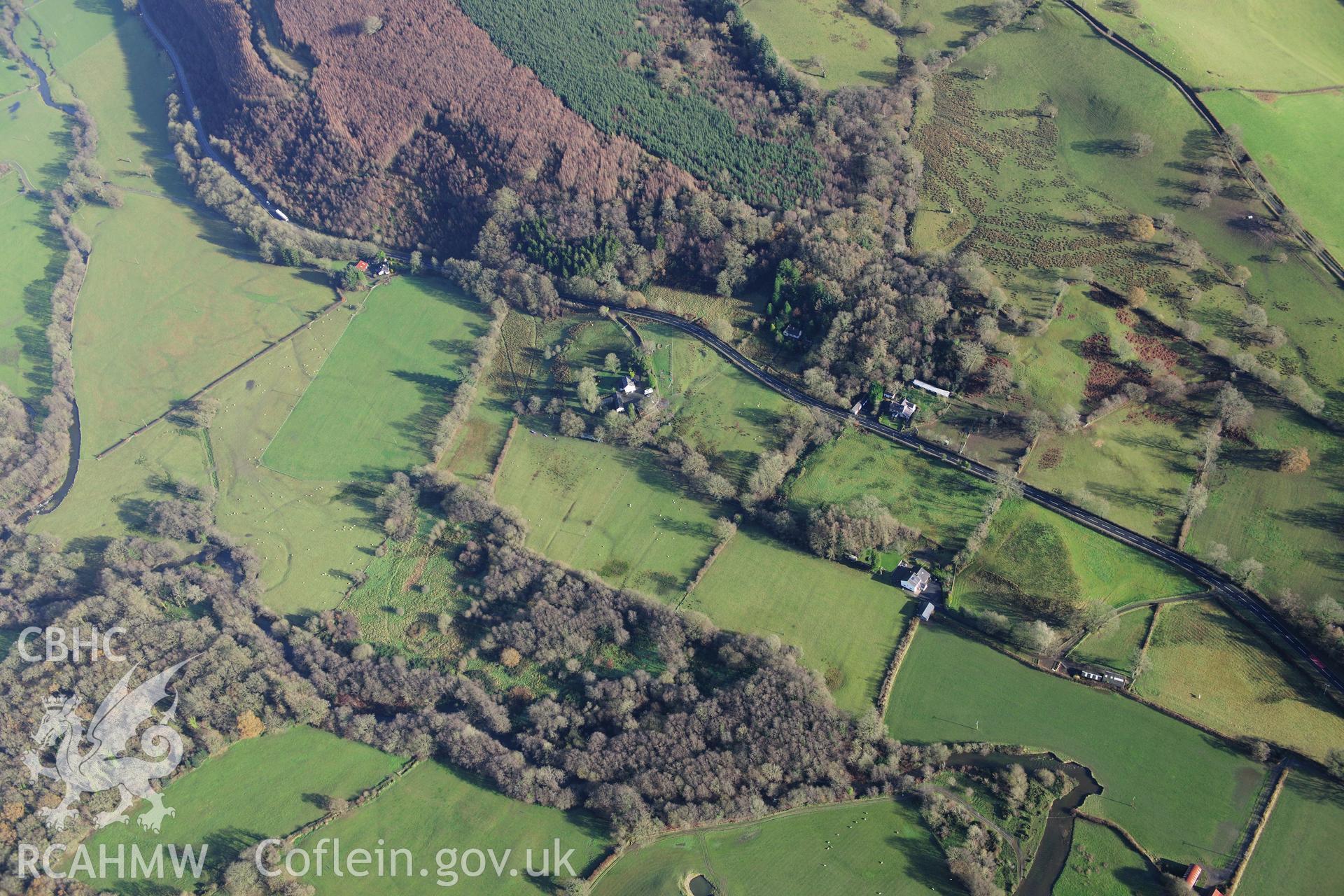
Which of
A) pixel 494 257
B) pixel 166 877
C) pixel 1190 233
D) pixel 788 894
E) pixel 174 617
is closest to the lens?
pixel 788 894

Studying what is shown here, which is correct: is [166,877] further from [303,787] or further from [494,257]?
[494,257]

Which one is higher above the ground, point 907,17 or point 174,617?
point 907,17

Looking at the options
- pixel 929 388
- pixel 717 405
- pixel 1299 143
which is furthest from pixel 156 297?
pixel 1299 143

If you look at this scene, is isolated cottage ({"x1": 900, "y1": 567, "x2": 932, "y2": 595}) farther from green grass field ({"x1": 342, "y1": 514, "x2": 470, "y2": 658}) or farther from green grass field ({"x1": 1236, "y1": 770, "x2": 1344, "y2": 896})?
green grass field ({"x1": 342, "y1": 514, "x2": 470, "y2": 658})

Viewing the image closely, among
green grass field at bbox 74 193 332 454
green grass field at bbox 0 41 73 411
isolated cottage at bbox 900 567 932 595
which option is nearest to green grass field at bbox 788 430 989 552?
isolated cottage at bbox 900 567 932 595

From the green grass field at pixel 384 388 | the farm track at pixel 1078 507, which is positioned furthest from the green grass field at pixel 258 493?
the farm track at pixel 1078 507

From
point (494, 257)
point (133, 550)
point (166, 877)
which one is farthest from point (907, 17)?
point (166, 877)

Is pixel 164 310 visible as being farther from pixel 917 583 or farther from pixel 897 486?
pixel 917 583
